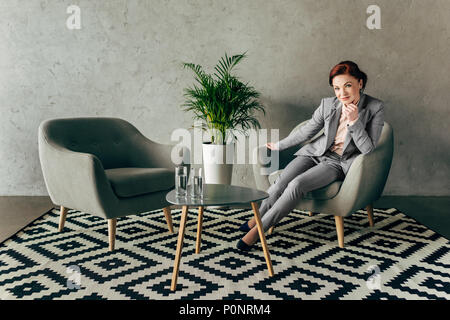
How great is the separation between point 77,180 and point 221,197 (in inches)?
39.0

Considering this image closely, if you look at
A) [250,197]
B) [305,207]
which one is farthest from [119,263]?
[305,207]

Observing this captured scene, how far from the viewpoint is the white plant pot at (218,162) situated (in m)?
3.45

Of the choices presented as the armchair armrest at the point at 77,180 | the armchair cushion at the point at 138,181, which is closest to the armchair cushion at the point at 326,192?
the armchair cushion at the point at 138,181

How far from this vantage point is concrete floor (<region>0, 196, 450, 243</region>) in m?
3.05

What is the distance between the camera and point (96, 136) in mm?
3080

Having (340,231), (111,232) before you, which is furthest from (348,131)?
(111,232)

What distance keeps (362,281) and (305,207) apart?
0.71 meters

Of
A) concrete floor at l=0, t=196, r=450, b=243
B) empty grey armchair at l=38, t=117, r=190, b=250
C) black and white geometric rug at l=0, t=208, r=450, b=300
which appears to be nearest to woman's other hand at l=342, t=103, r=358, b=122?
black and white geometric rug at l=0, t=208, r=450, b=300

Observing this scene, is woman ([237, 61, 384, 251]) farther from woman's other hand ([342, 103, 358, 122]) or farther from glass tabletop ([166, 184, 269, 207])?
glass tabletop ([166, 184, 269, 207])

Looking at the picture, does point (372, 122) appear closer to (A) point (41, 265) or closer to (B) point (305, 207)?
(B) point (305, 207)

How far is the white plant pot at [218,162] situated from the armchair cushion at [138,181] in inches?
25.4

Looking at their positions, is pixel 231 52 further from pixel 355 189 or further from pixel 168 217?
pixel 355 189

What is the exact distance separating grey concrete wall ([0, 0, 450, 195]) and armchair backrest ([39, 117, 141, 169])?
32.9 inches

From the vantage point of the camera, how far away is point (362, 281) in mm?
2051
